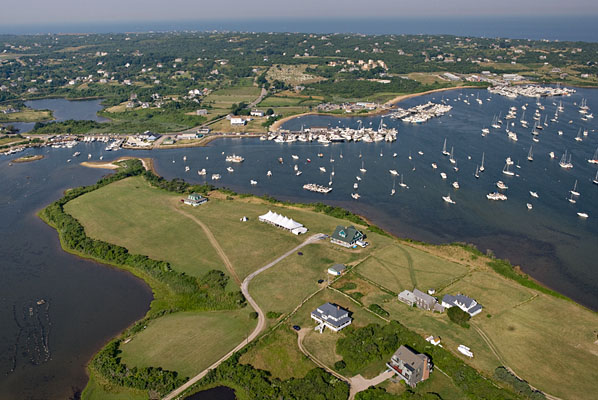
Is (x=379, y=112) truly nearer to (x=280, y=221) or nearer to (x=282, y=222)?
(x=280, y=221)

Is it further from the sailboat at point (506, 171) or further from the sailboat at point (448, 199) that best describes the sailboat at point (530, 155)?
the sailboat at point (448, 199)

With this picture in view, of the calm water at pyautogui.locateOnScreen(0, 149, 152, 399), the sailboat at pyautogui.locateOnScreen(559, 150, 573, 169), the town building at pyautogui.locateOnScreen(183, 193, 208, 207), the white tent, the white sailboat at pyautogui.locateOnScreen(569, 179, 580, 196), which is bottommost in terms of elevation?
the calm water at pyautogui.locateOnScreen(0, 149, 152, 399)

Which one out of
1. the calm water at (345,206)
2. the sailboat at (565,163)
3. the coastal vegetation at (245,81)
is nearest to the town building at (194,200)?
the calm water at (345,206)

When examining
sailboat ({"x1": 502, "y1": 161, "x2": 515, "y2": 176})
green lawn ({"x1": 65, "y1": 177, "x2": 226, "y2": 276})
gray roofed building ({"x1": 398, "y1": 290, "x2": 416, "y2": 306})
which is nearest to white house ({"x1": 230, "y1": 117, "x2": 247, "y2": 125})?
green lawn ({"x1": 65, "y1": 177, "x2": 226, "y2": 276})

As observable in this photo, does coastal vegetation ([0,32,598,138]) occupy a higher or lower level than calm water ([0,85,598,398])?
higher

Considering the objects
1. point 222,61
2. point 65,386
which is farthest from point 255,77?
point 65,386

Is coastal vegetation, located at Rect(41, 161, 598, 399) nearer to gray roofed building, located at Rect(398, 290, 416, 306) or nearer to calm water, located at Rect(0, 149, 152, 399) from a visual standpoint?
gray roofed building, located at Rect(398, 290, 416, 306)

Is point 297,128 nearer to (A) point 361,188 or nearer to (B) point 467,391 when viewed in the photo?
(A) point 361,188

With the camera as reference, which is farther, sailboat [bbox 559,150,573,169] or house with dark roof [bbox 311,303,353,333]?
sailboat [bbox 559,150,573,169]
